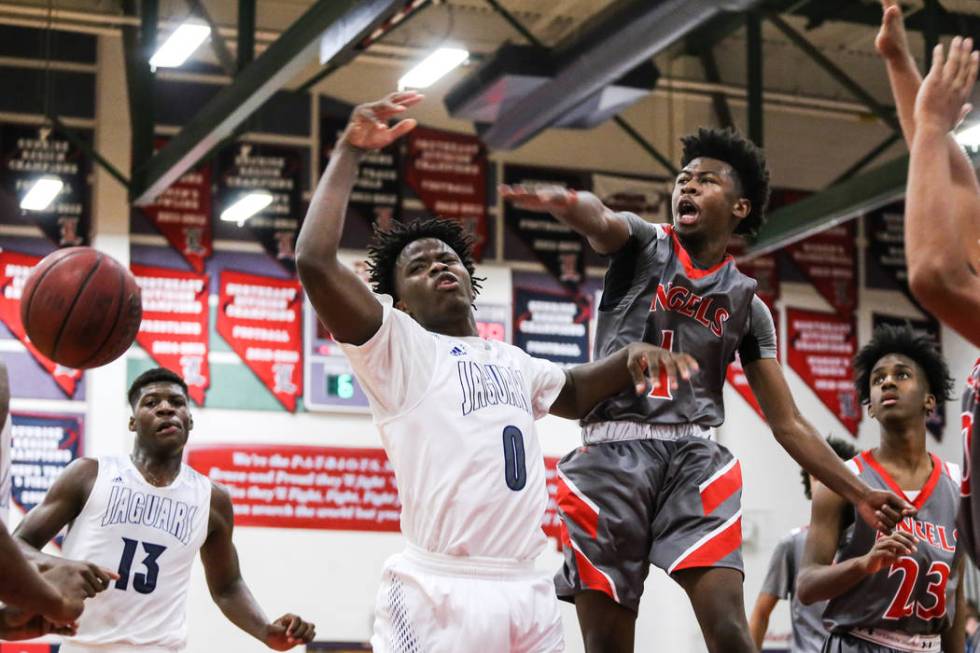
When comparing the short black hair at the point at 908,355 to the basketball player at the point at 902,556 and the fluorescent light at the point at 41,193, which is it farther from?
the fluorescent light at the point at 41,193

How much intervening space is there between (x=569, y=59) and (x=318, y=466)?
4.33m

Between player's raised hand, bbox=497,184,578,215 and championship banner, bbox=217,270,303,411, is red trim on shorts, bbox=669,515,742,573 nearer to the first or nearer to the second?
player's raised hand, bbox=497,184,578,215

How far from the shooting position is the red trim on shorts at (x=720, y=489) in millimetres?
5082

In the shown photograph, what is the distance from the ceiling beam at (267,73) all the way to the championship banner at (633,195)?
4.39 metres

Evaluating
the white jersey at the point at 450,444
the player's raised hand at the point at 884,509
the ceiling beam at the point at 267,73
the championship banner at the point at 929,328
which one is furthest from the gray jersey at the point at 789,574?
the championship banner at the point at 929,328

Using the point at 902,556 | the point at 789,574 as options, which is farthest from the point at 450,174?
the point at 902,556

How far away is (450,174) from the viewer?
14.1 metres

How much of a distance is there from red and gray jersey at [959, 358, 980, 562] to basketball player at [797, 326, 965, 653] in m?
2.63

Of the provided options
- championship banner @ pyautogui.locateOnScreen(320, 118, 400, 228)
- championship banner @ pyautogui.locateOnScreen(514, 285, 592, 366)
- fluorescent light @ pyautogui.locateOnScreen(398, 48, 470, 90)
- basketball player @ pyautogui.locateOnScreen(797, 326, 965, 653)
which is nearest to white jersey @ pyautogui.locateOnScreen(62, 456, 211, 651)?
basketball player @ pyautogui.locateOnScreen(797, 326, 965, 653)

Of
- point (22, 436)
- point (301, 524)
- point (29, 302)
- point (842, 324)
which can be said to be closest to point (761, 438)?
point (842, 324)

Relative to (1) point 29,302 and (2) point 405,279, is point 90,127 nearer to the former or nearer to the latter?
(1) point 29,302

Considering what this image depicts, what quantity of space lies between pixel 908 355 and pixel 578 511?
8.09 ft

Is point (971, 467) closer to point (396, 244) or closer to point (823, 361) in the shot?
point (396, 244)

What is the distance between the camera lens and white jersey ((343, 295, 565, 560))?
4.59 meters
